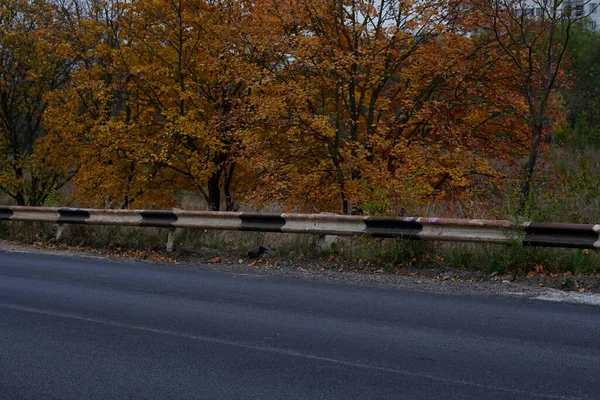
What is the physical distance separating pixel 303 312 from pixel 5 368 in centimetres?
296

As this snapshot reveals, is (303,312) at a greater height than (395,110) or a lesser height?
lesser

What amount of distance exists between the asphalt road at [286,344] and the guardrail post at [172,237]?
394 cm

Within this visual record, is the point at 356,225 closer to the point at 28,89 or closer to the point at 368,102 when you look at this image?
the point at 368,102

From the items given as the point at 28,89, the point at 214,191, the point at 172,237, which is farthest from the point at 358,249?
the point at 28,89

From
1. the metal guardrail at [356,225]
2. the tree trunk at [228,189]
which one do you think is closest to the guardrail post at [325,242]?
the metal guardrail at [356,225]

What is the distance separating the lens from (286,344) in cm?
611

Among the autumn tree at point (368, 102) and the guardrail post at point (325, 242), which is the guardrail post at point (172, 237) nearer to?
the guardrail post at point (325, 242)

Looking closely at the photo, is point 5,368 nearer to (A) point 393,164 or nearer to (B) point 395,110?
(A) point 393,164

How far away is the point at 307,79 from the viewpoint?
2009cm

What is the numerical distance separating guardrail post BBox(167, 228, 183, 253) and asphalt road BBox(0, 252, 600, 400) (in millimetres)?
3938

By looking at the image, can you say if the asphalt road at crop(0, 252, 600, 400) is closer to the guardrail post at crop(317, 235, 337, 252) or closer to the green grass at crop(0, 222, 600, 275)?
the green grass at crop(0, 222, 600, 275)

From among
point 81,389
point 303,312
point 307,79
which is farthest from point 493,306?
point 307,79

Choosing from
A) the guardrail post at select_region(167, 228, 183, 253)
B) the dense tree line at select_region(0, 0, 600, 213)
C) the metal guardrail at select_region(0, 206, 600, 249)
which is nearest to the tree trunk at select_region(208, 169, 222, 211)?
the dense tree line at select_region(0, 0, 600, 213)

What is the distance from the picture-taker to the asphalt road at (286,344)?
495cm
